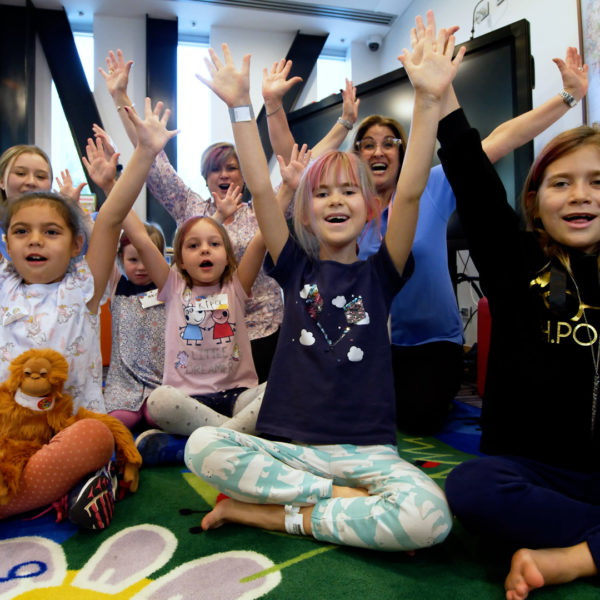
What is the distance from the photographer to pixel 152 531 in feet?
2.98

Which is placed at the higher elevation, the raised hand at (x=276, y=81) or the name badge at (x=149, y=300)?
the raised hand at (x=276, y=81)

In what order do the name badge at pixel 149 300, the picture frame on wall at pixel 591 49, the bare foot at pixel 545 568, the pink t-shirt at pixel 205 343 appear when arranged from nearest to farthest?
the bare foot at pixel 545 568 → the pink t-shirt at pixel 205 343 → the name badge at pixel 149 300 → the picture frame on wall at pixel 591 49

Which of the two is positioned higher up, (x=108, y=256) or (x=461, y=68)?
(x=461, y=68)

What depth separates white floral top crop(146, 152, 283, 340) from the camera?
5.74 ft

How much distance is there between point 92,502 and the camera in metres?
0.91

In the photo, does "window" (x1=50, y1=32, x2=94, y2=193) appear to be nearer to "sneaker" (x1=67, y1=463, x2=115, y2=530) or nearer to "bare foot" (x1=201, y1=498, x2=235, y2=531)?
"sneaker" (x1=67, y1=463, x2=115, y2=530)

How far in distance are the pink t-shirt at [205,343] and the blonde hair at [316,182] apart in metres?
0.45

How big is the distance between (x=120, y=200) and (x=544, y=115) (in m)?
1.07

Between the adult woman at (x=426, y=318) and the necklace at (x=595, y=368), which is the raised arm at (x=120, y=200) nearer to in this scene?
the adult woman at (x=426, y=318)

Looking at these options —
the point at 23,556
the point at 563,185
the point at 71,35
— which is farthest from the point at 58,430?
the point at 71,35

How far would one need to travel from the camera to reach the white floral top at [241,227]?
1.75 metres

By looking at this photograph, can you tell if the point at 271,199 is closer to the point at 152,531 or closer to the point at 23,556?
the point at 152,531

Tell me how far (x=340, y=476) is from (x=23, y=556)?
0.57 meters

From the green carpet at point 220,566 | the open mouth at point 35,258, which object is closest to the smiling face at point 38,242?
the open mouth at point 35,258
